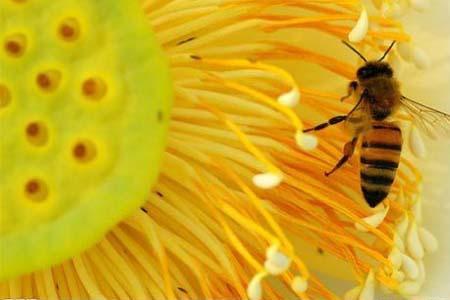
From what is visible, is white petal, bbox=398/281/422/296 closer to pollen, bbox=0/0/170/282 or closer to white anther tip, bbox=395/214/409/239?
white anther tip, bbox=395/214/409/239

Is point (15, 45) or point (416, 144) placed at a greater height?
point (15, 45)

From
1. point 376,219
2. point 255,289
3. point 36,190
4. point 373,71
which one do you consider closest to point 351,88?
point 373,71

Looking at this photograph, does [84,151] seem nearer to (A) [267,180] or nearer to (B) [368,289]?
(A) [267,180]

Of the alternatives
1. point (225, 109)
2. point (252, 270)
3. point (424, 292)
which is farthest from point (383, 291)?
point (225, 109)

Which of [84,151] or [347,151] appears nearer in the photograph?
[84,151]

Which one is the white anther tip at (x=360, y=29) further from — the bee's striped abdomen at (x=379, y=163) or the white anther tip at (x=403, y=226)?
the white anther tip at (x=403, y=226)

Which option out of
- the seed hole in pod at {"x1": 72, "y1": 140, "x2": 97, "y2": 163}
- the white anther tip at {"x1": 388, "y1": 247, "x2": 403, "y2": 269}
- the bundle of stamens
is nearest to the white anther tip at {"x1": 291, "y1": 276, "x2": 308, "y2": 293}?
the bundle of stamens

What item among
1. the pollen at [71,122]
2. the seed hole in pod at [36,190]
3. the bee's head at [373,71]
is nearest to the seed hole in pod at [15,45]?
the pollen at [71,122]
